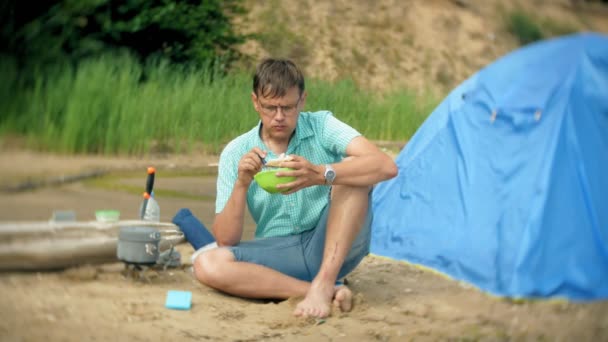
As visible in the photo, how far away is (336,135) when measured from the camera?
3840mm

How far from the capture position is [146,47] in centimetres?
1041

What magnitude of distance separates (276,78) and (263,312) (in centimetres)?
104

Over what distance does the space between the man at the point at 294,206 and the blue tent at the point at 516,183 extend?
0.99m

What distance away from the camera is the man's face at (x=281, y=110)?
11.9ft

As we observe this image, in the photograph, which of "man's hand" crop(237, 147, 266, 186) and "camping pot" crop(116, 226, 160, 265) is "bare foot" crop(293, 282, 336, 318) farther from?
"camping pot" crop(116, 226, 160, 265)

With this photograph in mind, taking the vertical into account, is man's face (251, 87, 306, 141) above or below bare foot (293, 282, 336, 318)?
above

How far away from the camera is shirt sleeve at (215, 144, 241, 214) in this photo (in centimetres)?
386

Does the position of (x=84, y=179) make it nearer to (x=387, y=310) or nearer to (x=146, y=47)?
(x=387, y=310)

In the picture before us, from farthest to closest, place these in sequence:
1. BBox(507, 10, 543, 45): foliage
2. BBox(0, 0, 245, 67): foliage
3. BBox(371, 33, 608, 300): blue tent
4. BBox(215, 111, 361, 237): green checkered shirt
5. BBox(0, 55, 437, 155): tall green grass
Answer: BBox(507, 10, 543, 45): foliage, BBox(0, 0, 245, 67): foliage, BBox(0, 55, 437, 155): tall green grass, BBox(371, 33, 608, 300): blue tent, BBox(215, 111, 361, 237): green checkered shirt

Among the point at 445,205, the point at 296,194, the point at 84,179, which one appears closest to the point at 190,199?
the point at 84,179

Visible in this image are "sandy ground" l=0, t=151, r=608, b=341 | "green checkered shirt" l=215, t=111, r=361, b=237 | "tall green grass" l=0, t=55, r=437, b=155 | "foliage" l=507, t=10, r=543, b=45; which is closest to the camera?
"sandy ground" l=0, t=151, r=608, b=341

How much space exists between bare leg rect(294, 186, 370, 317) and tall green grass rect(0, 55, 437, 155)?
3.99 meters

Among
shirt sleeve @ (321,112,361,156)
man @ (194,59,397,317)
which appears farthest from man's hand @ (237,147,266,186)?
shirt sleeve @ (321,112,361,156)

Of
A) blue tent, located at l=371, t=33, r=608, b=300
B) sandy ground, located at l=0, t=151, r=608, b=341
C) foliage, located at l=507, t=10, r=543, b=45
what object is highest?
foliage, located at l=507, t=10, r=543, b=45
